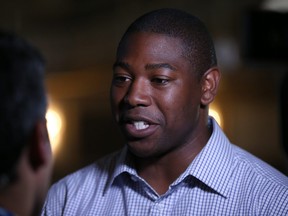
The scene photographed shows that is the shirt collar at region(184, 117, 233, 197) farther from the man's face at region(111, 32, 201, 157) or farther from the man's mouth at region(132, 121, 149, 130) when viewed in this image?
the man's mouth at region(132, 121, 149, 130)

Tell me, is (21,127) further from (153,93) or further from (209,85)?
(209,85)

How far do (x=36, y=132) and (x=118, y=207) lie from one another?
79cm

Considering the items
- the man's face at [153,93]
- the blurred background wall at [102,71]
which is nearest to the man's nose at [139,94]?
the man's face at [153,93]

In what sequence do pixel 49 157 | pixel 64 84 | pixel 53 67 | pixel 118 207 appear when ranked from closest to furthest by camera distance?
pixel 49 157, pixel 118 207, pixel 53 67, pixel 64 84

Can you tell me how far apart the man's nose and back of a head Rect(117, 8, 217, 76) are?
0.54ft

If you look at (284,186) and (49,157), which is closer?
(49,157)

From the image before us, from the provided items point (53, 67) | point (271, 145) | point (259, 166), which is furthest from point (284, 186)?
point (53, 67)

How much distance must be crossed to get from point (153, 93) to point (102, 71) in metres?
5.56

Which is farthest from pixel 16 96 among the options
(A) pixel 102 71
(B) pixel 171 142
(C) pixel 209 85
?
(A) pixel 102 71

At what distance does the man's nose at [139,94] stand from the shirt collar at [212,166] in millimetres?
262

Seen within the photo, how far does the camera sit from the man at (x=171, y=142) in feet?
5.60

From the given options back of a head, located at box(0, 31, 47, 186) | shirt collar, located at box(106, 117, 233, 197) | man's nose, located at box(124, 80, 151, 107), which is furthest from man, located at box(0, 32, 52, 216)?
shirt collar, located at box(106, 117, 233, 197)

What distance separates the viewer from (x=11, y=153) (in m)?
1.03

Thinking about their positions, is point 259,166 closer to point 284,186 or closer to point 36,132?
point 284,186
